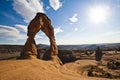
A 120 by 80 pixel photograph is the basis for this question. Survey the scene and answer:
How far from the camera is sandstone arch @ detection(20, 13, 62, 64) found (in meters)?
21.5

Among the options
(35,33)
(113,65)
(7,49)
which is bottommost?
(113,65)

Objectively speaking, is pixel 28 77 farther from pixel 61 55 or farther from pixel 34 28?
pixel 61 55

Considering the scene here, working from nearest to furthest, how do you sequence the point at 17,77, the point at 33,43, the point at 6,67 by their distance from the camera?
the point at 17,77
the point at 6,67
the point at 33,43

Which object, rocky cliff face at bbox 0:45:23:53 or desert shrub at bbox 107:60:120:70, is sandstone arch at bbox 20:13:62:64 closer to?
desert shrub at bbox 107:60:120:70

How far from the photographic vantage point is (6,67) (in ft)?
42.5

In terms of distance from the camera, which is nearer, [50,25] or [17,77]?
[17,77]

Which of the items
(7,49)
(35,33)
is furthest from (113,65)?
(7,49)

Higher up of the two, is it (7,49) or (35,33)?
(35,33)

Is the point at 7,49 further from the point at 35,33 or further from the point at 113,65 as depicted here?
the point at 113,65

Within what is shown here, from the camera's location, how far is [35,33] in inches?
904

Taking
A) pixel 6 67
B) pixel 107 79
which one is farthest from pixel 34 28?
pixel 107 79

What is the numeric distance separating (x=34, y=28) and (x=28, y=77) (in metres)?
13.0

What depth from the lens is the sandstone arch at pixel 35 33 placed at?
2145cm

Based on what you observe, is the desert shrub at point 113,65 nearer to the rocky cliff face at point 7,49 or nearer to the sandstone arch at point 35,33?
the sandstone arch at point 35,33
